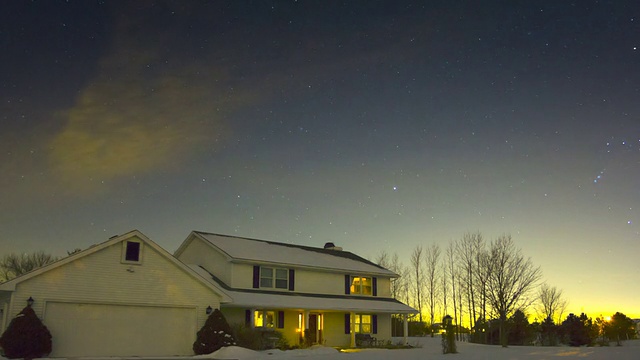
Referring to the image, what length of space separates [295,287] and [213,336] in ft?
28.2

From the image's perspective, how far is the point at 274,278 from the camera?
1310 inches

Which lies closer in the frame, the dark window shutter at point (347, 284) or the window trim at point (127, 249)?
the window trim at point (127, 249)

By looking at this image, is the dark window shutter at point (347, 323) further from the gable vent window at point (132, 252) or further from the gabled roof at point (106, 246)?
the gable vent window at point (132, 252)

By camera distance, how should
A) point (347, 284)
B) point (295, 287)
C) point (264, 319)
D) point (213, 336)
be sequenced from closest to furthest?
point (213, 336)
point (264, 319)
point (295, 287)
point (347, 284)

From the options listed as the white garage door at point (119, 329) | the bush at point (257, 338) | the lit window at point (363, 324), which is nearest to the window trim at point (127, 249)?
the white garage door at point (119, 329)

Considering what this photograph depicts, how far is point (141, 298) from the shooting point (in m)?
25.4

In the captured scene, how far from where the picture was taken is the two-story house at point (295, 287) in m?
31.2

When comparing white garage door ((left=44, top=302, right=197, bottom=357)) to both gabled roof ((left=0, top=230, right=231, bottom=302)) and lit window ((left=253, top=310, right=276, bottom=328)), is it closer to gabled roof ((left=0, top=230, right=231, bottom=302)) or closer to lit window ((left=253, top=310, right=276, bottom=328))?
gabled roof ((left=0, top=230, right=231, bottom=302))

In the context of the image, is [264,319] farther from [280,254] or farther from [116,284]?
[116,284]

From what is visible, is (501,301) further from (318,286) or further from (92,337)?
(92,337)

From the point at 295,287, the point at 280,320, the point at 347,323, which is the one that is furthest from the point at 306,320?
the point at 347,323

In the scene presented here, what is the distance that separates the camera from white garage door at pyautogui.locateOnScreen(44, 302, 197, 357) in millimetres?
23359

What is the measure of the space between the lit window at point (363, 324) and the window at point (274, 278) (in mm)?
5724

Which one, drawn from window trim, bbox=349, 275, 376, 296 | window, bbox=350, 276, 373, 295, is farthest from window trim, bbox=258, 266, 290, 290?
window, bbox=350, 276, 373, 295
